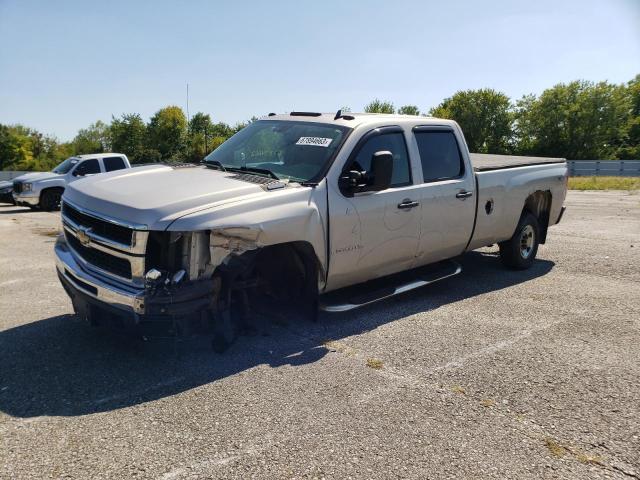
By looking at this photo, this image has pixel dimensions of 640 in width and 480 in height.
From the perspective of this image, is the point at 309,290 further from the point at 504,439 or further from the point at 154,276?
the point at 504,439

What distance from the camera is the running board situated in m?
4.94

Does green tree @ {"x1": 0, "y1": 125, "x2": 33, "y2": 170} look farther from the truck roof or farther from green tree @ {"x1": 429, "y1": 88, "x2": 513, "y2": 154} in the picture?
the truck roof

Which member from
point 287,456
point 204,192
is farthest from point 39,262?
point 287,456

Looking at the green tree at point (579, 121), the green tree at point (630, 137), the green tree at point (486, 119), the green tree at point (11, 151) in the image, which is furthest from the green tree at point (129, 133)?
the green tree at point (630, 137)

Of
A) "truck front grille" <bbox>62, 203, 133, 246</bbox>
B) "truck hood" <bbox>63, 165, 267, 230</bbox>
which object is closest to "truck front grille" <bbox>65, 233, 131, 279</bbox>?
"truck front grille" <bbox>62, 203, 133, 246</bbox>

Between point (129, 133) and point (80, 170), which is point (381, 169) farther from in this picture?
point (129, 133)

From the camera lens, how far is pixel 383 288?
5391mm

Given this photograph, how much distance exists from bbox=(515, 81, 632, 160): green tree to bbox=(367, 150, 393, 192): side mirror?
7158cm

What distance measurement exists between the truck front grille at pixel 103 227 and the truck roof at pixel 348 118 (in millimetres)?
2334

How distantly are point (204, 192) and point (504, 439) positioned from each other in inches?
105

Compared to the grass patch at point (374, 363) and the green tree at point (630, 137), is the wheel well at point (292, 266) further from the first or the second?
the green tree at point (630, 137)

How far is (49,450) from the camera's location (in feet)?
9.44

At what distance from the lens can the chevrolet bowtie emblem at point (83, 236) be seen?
4.08 metres

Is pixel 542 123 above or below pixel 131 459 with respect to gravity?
above
